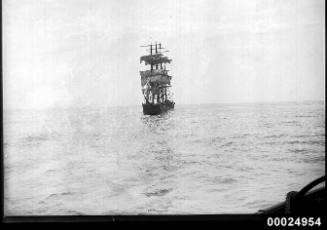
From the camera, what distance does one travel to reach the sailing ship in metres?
1.50

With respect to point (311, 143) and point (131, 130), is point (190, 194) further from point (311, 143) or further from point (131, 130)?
point (311, 143)

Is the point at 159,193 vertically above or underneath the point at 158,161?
underneath

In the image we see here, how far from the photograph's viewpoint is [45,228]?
4.66 feet

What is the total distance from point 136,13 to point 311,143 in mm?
938

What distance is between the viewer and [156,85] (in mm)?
1524

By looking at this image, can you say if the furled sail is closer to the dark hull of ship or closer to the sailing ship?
the sailing ship

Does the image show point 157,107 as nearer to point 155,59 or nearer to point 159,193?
point 155,59

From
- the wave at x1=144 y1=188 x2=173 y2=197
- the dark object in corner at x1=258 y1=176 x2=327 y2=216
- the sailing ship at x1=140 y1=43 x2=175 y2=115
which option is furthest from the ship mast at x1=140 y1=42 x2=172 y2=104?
the dark object in corner at x1=258 y1=176 x2=327 y2=216

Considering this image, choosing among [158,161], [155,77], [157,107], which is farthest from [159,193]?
[155,77]

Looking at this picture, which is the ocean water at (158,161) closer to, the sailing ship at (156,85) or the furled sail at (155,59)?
the sailing ship at (156,85)

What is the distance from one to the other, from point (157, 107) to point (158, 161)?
0.24 metres

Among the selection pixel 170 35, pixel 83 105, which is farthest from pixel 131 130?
pixel 170 35

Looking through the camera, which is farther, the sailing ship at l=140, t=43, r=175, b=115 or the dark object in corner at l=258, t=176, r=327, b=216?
the sailing ship at l=140, t=43, r=175, b=115

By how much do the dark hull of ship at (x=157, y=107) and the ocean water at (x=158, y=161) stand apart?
11cm
